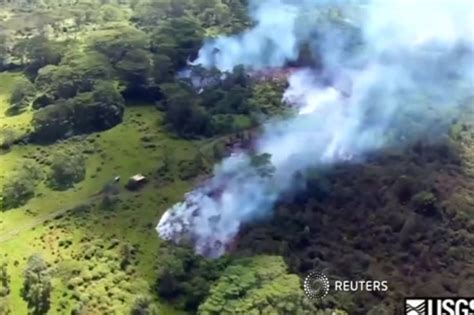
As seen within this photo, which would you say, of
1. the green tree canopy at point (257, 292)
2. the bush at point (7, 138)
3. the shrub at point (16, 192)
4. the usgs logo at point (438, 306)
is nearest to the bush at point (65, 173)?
the shrub at point (16, 192)

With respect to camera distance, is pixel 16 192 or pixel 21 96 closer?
pixel 16 192

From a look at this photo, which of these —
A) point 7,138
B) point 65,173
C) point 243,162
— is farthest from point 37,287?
point 7,138

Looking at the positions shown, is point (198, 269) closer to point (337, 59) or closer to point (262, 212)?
point (262, 212)

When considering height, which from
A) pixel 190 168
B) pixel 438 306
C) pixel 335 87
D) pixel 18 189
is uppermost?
pixel 438 306

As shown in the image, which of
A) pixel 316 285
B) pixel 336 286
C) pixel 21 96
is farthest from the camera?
pixel 21 96

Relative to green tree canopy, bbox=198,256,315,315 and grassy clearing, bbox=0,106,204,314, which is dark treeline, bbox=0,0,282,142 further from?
green tree canopy, bbox=198,256,315,315

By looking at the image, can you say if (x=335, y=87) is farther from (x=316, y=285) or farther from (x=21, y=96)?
(x=21, y=96)

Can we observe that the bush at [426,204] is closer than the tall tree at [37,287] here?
No

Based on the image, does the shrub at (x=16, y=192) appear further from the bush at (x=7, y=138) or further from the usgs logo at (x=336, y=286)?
the usgs logo at (x=336, y=286)
